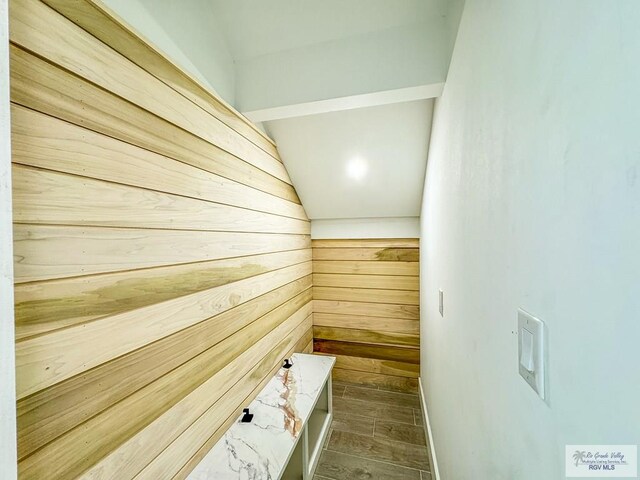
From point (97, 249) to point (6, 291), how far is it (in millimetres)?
249

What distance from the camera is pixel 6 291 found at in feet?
1.83

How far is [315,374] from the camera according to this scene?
1.98m

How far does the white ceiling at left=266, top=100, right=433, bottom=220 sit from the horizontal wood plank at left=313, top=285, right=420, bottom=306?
84 centimetres

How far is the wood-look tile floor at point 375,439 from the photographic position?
1.79m

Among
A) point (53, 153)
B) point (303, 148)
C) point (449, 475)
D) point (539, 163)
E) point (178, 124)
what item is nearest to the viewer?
point (539, 163)

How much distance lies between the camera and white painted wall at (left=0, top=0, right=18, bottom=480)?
0.55 meters

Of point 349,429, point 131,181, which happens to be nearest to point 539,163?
point 131,181

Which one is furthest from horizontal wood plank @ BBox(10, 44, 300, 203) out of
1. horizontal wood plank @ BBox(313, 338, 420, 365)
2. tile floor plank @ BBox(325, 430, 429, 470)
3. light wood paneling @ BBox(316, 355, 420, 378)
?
light wood paneling @ BBox(316, 355, 420, 378)

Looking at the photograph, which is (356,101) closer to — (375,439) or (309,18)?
(309,18)

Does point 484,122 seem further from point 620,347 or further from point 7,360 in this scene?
point 7,360

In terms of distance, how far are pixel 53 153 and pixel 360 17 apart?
1.51m

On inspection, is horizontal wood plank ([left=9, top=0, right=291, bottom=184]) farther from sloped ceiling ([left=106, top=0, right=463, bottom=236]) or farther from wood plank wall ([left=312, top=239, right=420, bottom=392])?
wood plank wall ([left=312, top=239, right=420, bottom=392])

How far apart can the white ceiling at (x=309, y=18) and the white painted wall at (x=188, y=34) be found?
107mm

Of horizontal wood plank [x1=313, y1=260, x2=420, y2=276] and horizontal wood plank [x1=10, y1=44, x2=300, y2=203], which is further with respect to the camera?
horizontal wood plank [x1=313, y1=260, x2=420, y2=276]
